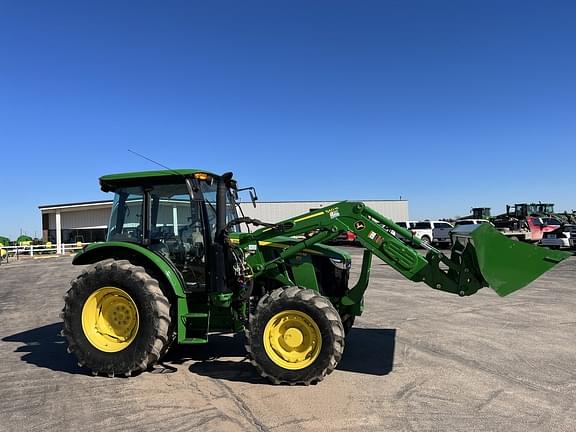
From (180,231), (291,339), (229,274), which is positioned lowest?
(291,339)

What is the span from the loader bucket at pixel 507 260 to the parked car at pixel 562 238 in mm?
22183

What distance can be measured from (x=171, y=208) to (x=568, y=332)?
6438 mm

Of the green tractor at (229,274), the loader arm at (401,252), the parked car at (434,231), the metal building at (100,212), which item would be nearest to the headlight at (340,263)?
the green tractor at (229,274)

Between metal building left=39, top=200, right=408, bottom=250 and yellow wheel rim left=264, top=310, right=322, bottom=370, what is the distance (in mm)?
A: 36708

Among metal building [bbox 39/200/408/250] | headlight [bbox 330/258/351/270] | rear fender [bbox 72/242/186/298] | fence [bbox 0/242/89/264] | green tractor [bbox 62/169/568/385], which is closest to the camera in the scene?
green tractor [bbox 62/169/568/385]

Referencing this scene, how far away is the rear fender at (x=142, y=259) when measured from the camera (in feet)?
19.0

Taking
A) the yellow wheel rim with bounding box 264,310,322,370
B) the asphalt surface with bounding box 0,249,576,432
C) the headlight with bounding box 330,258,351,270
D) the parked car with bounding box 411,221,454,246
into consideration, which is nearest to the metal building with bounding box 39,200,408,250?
the parked car with bounding box 411,221,454,246

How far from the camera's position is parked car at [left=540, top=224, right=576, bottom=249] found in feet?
80.8

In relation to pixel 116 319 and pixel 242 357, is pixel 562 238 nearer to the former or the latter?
pixel 242 357

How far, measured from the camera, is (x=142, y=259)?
20.0 ft

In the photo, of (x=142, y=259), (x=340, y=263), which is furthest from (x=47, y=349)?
(x=340, y=263)

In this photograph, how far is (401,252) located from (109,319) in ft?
11.8

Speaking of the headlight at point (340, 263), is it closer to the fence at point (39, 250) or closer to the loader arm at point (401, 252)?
the loader arm at point (401, 252)

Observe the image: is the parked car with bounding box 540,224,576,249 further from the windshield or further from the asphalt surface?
the windshield
